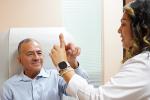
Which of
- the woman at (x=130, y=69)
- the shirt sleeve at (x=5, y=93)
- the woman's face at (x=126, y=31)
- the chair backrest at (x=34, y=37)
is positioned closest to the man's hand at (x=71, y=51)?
the woman at (x=130, y=69)

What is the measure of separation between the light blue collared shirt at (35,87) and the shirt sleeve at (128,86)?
109 cm

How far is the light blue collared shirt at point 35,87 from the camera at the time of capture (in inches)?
88.8

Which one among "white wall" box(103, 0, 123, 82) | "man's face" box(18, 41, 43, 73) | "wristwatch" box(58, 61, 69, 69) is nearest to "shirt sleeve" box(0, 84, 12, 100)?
"man's face" box(18, 41, 43, 73)

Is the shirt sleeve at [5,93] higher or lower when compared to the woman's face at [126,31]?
lower

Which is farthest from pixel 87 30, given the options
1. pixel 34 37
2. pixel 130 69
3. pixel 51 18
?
pixel 130 69

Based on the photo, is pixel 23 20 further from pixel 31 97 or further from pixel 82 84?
pixel 82 84

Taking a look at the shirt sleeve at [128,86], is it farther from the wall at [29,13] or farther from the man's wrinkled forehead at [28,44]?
the wall at [29,13]

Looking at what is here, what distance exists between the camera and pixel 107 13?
2641 millimetres

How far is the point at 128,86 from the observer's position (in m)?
1.16

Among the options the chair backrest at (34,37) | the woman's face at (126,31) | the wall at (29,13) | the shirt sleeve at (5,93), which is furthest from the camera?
the wall at (29,13)

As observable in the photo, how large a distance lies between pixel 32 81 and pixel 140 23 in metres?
1.30

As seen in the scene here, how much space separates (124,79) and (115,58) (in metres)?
1.53

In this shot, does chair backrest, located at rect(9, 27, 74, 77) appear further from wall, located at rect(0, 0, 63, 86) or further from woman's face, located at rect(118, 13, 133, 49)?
woman's face, located at rect(118, 13, 133, 49)

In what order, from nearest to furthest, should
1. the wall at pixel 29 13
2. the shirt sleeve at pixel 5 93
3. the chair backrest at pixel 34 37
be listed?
the shirt sleeve at pixel 5 93 < the chair backrest at pixel 34 37 < the wall at pixel 29 13
